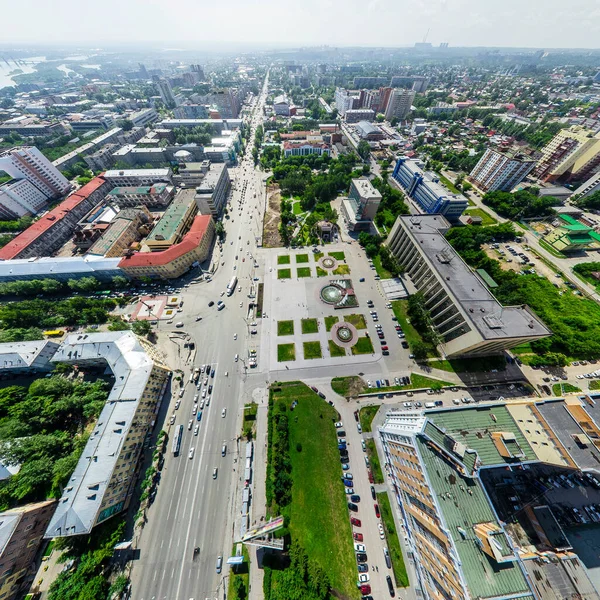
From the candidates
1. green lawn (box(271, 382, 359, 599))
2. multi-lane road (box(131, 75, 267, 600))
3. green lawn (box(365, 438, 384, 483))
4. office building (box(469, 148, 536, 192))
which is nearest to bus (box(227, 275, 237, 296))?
multi-lane road (box(131, 75, 267, 600))

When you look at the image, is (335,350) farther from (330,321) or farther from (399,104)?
(399,104)

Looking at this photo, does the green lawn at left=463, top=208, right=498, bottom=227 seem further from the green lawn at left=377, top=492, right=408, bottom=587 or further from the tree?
the green lawn at left=377, top=492, right=408, bottom=587

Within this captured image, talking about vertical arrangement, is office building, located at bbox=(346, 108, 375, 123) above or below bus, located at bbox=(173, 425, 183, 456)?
above

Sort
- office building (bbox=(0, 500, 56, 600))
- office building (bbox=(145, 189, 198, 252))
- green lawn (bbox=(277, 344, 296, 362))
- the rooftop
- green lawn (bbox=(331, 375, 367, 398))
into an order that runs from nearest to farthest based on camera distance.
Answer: office building (bbox=(0, 500, 56, 600)) < the rooftop < green lawn (bbox=(331, 375, 367, 398)) < green lawn (bbox=(277, 344, 296, 362)) < office building (bbox=(145, 189, 198, 252))

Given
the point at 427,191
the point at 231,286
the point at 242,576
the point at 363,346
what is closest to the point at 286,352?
the point at 363,346

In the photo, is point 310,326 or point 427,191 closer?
point 310,326

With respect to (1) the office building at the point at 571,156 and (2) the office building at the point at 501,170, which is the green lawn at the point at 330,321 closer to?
(2) the office building at the point at 501,170

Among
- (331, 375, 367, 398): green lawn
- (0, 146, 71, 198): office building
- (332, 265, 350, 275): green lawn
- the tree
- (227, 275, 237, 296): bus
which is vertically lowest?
(331, 375, 367, 398): green lawn

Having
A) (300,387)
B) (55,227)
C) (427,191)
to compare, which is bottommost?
(300,387)
